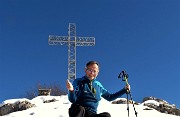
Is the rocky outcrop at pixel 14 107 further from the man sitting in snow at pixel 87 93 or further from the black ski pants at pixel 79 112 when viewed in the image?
the black ski pants at pixel 79 112

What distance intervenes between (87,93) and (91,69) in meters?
0.48

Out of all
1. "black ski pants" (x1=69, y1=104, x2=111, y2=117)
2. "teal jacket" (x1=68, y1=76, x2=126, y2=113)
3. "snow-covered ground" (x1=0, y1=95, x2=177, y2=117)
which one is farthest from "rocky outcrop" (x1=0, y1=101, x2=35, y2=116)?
"black ski pants" (x1=69, y1=104, x2=111, y2=117)

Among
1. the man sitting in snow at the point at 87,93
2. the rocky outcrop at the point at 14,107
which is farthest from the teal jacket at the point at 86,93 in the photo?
the rocky outcrop at the point at 14,107

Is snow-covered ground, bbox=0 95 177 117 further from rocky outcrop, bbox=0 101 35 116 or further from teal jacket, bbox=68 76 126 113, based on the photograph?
teal jacket, bbox=68 76 126 113

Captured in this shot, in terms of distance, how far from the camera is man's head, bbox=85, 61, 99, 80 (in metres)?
7.12

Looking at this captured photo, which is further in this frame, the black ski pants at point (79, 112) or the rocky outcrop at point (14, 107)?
the rocky outcrop at point (14, 107)

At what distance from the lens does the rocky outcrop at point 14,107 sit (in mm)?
22250

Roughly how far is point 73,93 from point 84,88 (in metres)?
0.39

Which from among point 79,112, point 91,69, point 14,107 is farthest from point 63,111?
point 79,112

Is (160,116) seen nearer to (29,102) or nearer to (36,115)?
(36,115)

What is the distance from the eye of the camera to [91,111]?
680cm

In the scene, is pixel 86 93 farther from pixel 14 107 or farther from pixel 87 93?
pixel 14 107

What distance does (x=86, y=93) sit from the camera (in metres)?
7.00

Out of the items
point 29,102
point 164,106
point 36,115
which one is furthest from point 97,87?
point 164,106
